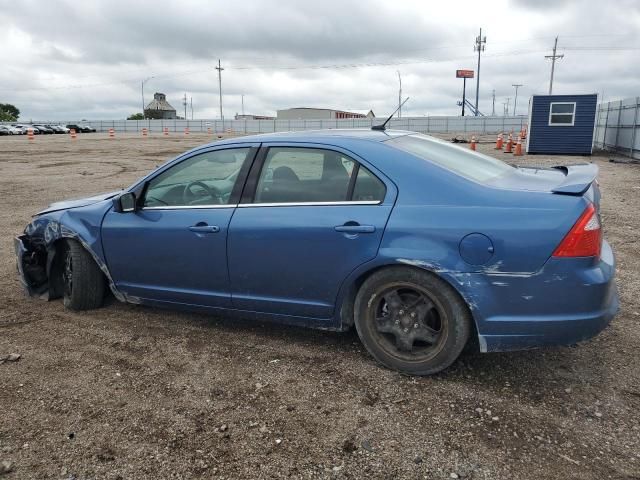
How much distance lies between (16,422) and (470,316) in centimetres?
266

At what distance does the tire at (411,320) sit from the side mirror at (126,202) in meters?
1.93

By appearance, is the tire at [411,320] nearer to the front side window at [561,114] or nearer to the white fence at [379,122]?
the front side window at [561,114]

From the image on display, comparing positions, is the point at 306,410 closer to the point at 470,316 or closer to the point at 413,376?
the point at 413,376

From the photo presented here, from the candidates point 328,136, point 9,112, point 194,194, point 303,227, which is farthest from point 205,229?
point 9,112

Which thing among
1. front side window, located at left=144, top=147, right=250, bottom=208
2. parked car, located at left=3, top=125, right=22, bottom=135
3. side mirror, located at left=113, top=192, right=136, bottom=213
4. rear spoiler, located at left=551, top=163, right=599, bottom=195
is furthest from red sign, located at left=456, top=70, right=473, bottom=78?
side mirror, located at left=113, top=192, right=136, bottom=213

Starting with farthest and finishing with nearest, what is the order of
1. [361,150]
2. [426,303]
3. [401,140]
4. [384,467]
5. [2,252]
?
[2,252], [401,140], [361,150], [426,303], [384,467]

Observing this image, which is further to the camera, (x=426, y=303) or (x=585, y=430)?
(x=426, y=303)

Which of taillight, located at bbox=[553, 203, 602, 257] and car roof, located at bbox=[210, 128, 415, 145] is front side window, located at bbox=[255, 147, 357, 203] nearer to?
car roof, located at bbox=[210, 128, 415, 145]

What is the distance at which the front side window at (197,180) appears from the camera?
12.9 ft

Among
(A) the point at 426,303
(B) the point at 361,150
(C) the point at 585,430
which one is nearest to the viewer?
(C) the point at 585,430

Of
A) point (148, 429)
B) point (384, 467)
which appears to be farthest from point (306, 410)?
point (148, 429)

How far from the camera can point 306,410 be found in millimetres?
3037

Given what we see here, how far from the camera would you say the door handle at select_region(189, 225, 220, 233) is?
3.73 meters

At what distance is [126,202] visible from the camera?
13.4 feet
